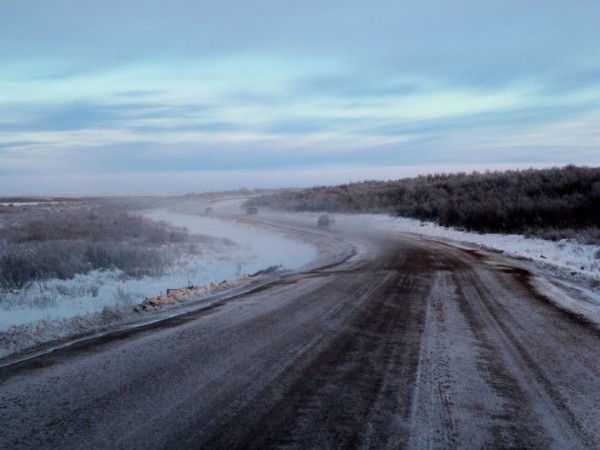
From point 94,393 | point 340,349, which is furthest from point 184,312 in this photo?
point 94,393

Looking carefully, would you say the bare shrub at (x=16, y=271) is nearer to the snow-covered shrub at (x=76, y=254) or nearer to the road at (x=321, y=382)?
the snow-covered shrub at (x=76, y=254)

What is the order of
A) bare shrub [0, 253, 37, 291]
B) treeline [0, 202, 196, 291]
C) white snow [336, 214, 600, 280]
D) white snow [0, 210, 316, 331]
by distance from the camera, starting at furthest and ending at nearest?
white snow [336, 214, 600, 280] → treeline [0, 202, 196, 291] → bare shrub [0, 253, 37, 291] → white snow [0, 210, 316, 331]

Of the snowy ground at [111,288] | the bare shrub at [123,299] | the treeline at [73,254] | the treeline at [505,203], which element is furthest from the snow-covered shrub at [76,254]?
the treeline at [505,203]

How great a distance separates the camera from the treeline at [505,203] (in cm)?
2841

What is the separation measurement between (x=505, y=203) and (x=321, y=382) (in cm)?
2981

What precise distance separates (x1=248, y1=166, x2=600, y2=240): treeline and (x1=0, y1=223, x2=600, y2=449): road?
17.9 m

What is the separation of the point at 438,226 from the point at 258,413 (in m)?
30.0

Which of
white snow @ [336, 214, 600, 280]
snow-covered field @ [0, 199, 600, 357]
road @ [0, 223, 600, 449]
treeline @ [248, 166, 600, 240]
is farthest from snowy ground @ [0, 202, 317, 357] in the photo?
treeline @ [248, 166, 600, 240]

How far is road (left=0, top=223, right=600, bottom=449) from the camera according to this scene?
3.96 m

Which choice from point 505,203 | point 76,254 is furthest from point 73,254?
point 505,203

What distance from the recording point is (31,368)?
17.7 ft

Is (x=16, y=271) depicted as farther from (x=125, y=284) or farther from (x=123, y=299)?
(x=123, y=299)

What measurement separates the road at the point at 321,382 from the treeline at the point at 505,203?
17.9m

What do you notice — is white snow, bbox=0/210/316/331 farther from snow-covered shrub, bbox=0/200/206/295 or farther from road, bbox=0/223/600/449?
road, bbox=0/223/600/449
